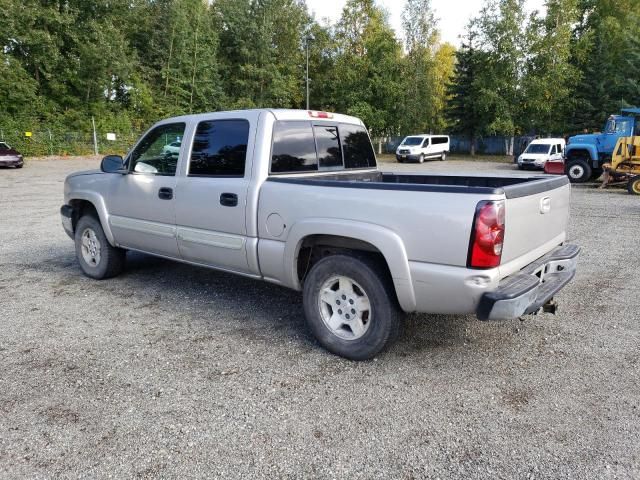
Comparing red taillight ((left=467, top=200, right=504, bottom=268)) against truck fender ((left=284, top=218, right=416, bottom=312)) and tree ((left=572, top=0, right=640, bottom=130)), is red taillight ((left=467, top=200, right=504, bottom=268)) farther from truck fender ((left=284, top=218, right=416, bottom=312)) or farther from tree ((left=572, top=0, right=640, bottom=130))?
tree ((left=572, top=0, right=640, bottom=130))

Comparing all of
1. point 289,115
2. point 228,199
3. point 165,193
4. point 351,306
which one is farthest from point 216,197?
point 351,306

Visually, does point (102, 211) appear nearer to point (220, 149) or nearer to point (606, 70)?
point (220, 149)

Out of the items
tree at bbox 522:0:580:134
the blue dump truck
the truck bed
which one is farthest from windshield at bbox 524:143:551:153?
the truck bed

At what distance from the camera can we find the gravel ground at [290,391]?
254 cm

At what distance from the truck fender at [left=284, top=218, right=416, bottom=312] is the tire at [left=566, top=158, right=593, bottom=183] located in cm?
1832

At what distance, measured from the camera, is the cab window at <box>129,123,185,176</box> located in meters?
4.74

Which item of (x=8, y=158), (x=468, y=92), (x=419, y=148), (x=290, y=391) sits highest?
(x=468, y=92)

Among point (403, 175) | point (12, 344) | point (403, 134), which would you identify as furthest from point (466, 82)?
point (12, 344)

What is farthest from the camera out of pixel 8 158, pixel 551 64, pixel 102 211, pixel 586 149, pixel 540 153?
pixel 551 64

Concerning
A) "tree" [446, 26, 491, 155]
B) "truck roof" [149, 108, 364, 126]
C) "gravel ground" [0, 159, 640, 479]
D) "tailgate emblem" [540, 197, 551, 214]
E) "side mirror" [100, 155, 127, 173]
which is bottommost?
"gravel ground" [0, 159, 640, 479]

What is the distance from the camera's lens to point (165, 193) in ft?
15.4

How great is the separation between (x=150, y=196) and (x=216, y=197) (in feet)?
3.44

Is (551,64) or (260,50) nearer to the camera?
(551,64)

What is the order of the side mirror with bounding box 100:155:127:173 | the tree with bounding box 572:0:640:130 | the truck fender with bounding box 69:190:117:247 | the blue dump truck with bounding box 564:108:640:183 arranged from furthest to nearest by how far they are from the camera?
the tree with bounding box 572:0:640:130
the blue dump truck with bounding box 564:108:640:183
the truck fender with bounding box 69:190:117:247
the side mirror with bounding box 100:155:127:173
